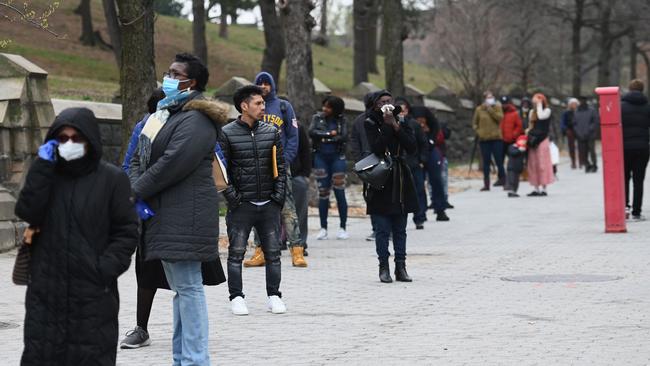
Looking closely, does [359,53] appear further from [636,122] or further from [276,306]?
[276,306]

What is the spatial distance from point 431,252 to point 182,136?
24.4ft

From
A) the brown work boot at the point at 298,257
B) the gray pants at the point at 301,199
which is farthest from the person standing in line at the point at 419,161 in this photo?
the brown work boot at the point at 298,257

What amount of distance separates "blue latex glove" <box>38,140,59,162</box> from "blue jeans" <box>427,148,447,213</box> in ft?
42.9

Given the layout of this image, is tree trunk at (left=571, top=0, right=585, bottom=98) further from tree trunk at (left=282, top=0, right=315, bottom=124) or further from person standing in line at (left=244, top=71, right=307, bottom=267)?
person standing in line at (left=244, top=71, right=307, bottom=267)

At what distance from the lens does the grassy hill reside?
104ft

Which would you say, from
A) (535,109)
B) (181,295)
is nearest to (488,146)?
(535,109)

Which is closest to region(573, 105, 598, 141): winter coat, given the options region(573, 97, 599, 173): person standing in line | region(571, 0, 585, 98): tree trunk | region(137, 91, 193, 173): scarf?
region(573, 97, 599, 173): person standing in line

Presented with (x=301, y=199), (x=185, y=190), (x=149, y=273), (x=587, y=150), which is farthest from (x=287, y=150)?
(x=587, y=150)

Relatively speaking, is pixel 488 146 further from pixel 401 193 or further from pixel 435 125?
pixel 401 193

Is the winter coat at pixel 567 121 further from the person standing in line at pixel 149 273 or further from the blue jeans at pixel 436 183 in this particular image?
the person standing in line at pixel 149 273

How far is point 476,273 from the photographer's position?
12.0 m

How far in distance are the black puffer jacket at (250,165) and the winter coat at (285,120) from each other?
8.92 ft

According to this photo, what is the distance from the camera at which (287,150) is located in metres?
12.8

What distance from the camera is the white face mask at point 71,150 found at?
5422mm
